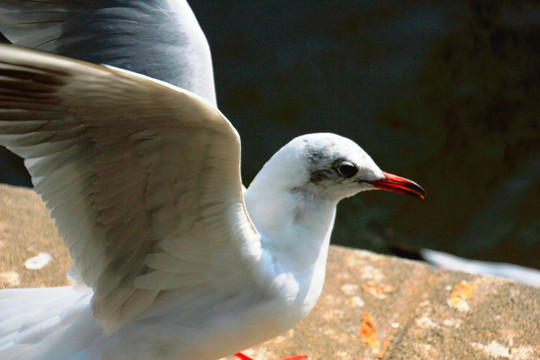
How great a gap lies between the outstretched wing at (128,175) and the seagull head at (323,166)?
8.5 inches

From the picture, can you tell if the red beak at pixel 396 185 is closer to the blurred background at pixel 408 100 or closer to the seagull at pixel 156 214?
the seagull at pixel 156 214

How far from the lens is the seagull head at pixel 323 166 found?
196cm

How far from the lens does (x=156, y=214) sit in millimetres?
1763

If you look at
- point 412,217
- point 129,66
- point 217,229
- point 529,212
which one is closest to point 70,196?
point 217,229

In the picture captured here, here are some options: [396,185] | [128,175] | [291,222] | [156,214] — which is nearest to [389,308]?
[396,185]

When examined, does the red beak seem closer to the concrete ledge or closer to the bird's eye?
the bird's eye

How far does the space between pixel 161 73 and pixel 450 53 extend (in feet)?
→ 13.5

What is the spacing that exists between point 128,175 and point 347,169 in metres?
0.64

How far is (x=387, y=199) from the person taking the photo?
5336mm

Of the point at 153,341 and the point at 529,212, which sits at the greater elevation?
the point at 153,341

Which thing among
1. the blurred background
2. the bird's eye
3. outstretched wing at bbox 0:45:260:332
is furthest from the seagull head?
the blurred background

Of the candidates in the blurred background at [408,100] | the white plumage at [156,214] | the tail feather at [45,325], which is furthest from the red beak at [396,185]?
the blurred background at [408,100]

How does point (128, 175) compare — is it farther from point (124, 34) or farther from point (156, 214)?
point (124, 34)

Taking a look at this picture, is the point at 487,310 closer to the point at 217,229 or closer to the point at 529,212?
the point at 217,229
